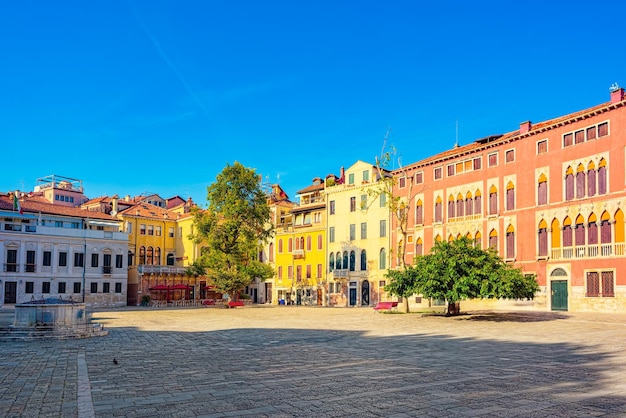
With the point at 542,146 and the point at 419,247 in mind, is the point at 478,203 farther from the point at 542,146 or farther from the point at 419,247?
the point at 419,247

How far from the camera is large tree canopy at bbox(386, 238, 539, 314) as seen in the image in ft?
106

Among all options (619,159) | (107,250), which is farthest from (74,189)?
(619,159)

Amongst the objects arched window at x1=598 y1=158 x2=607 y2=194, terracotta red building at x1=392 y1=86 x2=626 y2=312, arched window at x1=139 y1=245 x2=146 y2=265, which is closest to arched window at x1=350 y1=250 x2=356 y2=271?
terracotta red building at x1=392 y1=86 x2=626 y2=312

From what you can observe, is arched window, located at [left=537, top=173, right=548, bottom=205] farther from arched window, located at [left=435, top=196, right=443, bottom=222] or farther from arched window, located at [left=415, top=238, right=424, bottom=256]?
arched window, located at [left=415, top=238, right=424, bottom=256]

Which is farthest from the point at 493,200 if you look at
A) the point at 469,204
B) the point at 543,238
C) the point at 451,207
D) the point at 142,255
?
the point at 142,255

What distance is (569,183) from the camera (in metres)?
41.3

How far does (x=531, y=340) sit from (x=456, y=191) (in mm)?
30387

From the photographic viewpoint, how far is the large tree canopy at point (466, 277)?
32.3 metres

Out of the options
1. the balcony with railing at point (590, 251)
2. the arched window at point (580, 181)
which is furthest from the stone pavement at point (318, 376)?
the arched window at point (580, 181)

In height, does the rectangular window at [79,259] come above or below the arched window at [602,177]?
below

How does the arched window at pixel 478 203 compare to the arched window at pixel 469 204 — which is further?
the arched window at pixel 469 204

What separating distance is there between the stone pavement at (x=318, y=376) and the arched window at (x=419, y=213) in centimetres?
3166

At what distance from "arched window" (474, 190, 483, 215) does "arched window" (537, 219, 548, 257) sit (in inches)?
241

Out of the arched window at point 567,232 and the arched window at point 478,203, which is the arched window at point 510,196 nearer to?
the arched window at point 478,203
